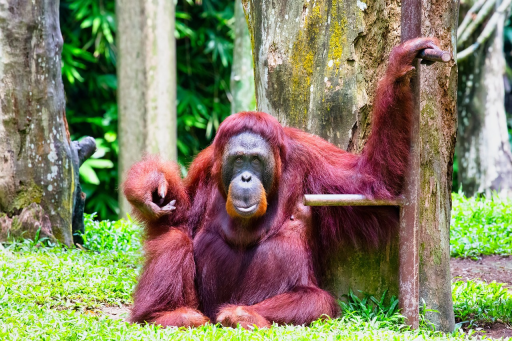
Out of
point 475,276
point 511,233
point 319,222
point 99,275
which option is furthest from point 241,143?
point 511,233

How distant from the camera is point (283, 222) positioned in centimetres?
364

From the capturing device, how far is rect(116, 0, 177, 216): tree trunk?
311 inches

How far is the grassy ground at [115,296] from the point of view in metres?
3.04

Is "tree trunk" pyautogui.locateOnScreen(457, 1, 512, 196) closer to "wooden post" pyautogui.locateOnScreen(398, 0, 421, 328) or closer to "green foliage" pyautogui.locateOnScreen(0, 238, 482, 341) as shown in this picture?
"green foliage" pyautogui.locateOnScreen(0, 238, 482, 341)

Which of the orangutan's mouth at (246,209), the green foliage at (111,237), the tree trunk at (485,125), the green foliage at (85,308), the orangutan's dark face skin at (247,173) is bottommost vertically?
the green foliage at (85,308)

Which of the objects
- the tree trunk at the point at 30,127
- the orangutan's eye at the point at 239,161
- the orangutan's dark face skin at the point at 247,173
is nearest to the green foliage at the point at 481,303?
the orangutan's dark face skin at the point at 247,173

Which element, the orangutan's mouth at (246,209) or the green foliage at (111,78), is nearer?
the orangutan's mouth at (246,209)

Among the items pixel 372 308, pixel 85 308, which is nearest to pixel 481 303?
pixel 372 308

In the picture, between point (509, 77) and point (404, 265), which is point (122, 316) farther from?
point (509, 77)

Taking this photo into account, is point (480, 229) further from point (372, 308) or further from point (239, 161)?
point (239, 161)

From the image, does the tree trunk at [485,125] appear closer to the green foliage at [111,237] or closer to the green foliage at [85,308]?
the green foliage at [111,237]

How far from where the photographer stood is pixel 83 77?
9.59 m

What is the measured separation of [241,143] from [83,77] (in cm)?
663

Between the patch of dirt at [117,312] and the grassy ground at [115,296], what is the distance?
0.16 ft
